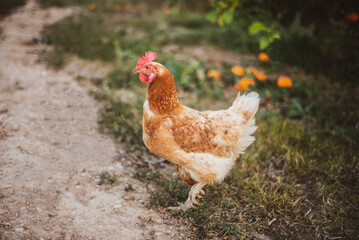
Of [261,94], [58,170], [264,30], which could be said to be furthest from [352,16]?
[58,170]

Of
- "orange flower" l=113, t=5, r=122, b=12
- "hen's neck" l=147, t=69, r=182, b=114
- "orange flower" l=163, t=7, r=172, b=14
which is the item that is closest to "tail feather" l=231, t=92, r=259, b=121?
"hen's neck" l=147, t=69, r=182, b=114

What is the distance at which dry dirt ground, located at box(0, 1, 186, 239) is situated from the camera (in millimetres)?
2250

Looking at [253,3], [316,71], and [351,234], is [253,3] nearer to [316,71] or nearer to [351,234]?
[316,71]

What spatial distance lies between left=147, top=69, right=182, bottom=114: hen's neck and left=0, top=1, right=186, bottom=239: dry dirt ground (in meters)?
1.01

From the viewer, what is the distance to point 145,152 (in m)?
3.43

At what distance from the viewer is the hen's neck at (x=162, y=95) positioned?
2367mm

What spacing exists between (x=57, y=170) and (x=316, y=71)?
4.63 meters

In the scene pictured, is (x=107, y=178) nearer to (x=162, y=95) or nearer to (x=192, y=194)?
(x=192, y=194)

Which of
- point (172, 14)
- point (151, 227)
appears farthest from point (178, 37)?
point (151, 227)

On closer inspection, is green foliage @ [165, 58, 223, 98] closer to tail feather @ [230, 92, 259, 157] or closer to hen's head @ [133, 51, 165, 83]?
tail feather @ [230, 92, 259, 157]

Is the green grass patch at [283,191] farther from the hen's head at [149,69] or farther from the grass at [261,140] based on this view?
the hen's head at [149,69]

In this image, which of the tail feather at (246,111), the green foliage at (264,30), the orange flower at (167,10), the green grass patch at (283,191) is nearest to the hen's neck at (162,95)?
the tail feather at (246,111)

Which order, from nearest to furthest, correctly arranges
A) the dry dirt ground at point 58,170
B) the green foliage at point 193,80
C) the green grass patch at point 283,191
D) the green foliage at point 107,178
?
the dry dirt ground at point 58,170 < the green grass patch at point 283,191 < the green foliage at point 107,178 < the green foliage at point 193,80

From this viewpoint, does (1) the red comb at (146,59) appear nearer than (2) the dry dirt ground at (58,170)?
No
